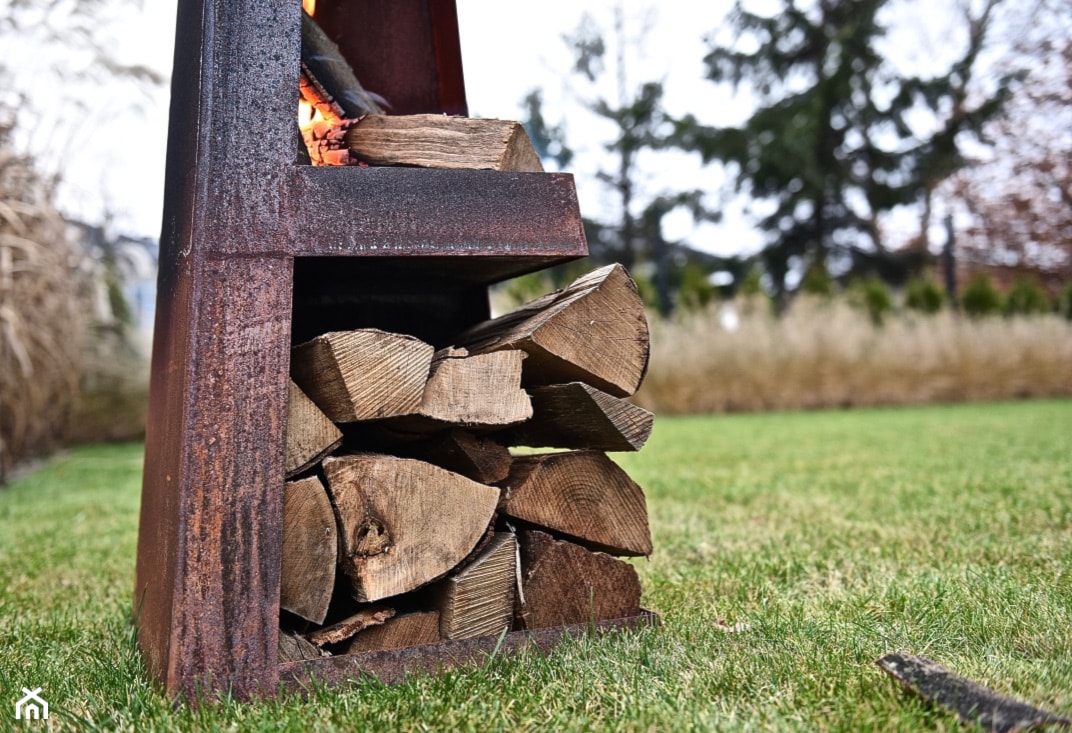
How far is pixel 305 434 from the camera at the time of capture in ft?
4.78

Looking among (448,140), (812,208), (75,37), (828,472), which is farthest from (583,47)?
(448,140)

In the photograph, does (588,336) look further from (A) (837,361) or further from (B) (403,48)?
(A) (837,361)

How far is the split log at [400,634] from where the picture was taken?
150cm

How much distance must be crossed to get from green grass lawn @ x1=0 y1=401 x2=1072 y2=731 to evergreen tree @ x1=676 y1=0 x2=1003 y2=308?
1290 cm

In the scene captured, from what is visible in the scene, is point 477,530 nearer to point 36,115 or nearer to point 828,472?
point 828,472

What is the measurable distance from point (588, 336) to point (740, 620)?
2.14 ft

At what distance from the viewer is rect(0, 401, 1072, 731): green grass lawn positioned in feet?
4.09

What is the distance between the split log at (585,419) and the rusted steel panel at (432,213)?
0.25m

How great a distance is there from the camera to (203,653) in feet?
4.39

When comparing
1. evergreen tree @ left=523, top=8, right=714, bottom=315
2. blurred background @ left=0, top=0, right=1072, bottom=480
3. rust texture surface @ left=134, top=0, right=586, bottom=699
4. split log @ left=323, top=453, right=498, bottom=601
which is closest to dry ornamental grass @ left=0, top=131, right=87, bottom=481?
blurred background @ left=0, top=0, right=1072, bottom=480

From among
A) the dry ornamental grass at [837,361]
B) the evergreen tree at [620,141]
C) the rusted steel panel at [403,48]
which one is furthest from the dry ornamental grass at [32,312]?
the evergreen tree at [620,141]

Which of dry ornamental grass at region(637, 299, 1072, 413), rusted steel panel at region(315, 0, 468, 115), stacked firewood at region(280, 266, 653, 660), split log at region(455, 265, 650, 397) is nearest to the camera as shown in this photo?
stacked firewood at region(280, 266, 653, 660)

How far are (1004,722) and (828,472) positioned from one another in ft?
10.7

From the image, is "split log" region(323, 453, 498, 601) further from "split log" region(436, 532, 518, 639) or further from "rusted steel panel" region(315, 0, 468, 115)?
"rusted steel panel" region(315, 0, 468, 115)
